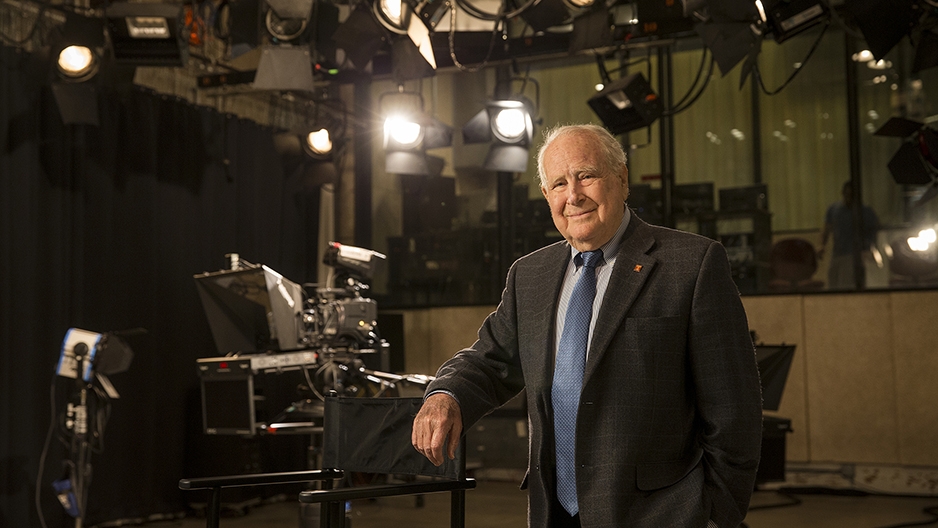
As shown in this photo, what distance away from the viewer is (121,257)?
19.4 feet

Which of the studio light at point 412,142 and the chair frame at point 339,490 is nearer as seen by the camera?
the chair frame at point 339,490

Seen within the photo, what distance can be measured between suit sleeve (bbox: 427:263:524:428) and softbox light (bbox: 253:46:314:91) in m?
3.29

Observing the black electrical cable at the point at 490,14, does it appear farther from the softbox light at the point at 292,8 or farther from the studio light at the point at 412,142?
the studio light at the point at 412,142

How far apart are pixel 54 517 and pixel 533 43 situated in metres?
4.14

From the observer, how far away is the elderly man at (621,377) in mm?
1662

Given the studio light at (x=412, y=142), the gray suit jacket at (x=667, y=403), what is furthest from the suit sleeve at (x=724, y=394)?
the studio light at (x=412, y=142)

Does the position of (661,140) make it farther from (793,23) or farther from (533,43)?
(793,23)

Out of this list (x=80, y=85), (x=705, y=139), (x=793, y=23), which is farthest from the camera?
(x=705, y=139)

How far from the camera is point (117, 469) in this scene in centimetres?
575

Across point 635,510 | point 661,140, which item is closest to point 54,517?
point 635,510

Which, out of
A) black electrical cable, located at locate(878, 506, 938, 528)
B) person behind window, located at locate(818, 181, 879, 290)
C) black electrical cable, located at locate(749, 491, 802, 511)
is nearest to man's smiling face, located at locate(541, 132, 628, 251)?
Result: black electrical cable, located at locate(878, 506, 938, 528)

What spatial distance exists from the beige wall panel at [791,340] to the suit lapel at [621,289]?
5.55 meters

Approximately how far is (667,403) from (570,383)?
7.4 inches

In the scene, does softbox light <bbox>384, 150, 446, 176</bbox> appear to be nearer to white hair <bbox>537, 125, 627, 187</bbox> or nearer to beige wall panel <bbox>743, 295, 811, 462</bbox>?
beige wall panel <bbox>743, 295, 811, 462</bbox>
